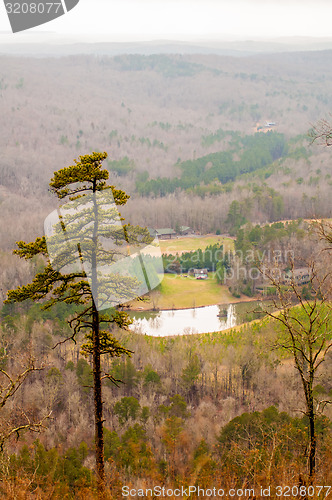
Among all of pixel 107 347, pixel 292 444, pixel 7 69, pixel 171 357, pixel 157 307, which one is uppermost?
pixel 7 69

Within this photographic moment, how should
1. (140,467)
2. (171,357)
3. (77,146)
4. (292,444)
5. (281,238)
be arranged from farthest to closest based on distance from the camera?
1. (77,146)
2. (281,238)
3. (171,357)
4. (292,444)
5. (140,467)

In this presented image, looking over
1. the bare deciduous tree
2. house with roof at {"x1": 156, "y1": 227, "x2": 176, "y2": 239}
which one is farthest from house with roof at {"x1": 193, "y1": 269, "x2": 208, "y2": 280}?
the bare deciduous tree

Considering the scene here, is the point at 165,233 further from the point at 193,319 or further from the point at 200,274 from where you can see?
the point at 193,319

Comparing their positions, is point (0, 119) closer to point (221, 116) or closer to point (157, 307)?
point (221, 116)

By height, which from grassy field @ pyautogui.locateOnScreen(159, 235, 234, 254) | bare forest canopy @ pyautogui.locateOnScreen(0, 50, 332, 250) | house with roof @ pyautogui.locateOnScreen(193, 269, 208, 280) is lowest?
grassy field @ pyautogui.locateOnScreen(159, 235, 234, 254)

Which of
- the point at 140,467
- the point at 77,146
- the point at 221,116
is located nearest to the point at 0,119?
the point at 77,146

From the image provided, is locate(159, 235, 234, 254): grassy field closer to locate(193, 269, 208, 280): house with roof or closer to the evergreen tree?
locate(193, 269, 208, 280): house with roof

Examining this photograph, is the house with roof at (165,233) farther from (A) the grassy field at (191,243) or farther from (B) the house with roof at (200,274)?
(B) the house with roof at (200,274)
